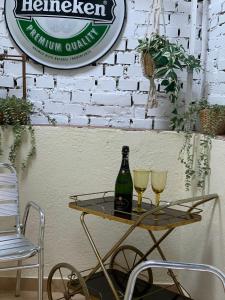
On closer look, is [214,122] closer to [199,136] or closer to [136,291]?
[199,136]

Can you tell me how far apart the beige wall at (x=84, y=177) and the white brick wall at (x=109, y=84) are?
188 mm

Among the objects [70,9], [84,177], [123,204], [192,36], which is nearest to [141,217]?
[123,204]

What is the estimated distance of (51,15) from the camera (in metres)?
2.45

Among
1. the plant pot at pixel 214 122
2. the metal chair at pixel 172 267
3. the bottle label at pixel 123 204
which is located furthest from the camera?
the plant pot at pixel 214 122

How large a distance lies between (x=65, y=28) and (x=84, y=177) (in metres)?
0.89

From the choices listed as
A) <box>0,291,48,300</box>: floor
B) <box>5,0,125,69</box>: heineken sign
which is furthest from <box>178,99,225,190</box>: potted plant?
<box>0,291,48,300</box>: floor

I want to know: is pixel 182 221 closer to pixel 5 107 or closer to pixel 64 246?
pixel 64 246

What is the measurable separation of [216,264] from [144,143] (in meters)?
0.79

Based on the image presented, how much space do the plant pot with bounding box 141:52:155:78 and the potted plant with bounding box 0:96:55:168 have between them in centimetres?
69

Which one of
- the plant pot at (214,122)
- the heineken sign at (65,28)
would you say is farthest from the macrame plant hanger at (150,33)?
the plant pot at (214,122)

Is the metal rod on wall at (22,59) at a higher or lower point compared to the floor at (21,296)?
higher

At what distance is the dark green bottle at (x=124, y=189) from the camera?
1896 millimetres

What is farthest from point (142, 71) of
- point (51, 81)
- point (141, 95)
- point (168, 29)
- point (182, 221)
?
point (182, 221)

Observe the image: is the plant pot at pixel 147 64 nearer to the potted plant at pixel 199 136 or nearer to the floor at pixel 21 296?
the potted plant at pixel 199 136
